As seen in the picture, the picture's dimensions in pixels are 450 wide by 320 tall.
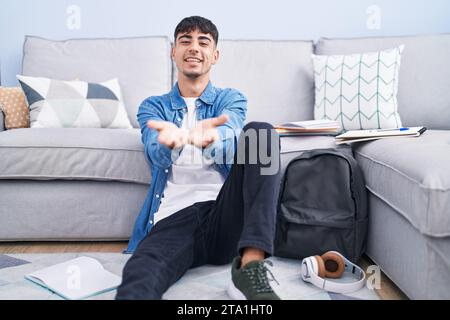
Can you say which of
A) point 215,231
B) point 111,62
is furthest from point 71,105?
point 215,231

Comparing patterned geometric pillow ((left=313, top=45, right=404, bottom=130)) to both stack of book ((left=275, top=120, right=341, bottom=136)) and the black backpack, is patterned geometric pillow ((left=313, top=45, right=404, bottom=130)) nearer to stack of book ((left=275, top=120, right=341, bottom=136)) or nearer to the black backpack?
stack of book ((left=275, top=120, right=341, bottom=136))

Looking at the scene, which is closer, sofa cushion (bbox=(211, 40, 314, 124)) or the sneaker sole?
the sneaker sole

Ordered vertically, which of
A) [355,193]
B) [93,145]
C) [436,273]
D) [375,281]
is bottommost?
[375,281]

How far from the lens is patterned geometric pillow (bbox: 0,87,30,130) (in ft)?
6.56

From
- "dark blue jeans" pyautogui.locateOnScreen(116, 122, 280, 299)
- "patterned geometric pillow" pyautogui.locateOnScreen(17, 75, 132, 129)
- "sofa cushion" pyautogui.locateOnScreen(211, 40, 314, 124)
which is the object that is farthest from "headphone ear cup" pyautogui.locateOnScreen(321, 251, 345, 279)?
"patterned geometric pillow" pyautogui.locateOnScreen(17, 75, 132, 129)

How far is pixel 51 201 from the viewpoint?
1686 millimetres

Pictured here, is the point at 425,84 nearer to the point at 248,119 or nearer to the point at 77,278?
the point at 248,119

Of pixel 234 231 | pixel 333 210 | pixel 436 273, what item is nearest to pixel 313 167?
pixel 333 210

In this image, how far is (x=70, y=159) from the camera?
65.1 inches

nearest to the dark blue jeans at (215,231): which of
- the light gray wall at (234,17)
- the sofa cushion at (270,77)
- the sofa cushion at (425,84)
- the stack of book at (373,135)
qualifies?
the stack of book at (373,135)

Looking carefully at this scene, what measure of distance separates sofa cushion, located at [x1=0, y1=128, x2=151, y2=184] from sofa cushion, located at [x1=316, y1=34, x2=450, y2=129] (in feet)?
4.13

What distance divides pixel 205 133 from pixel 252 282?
1.27ft
